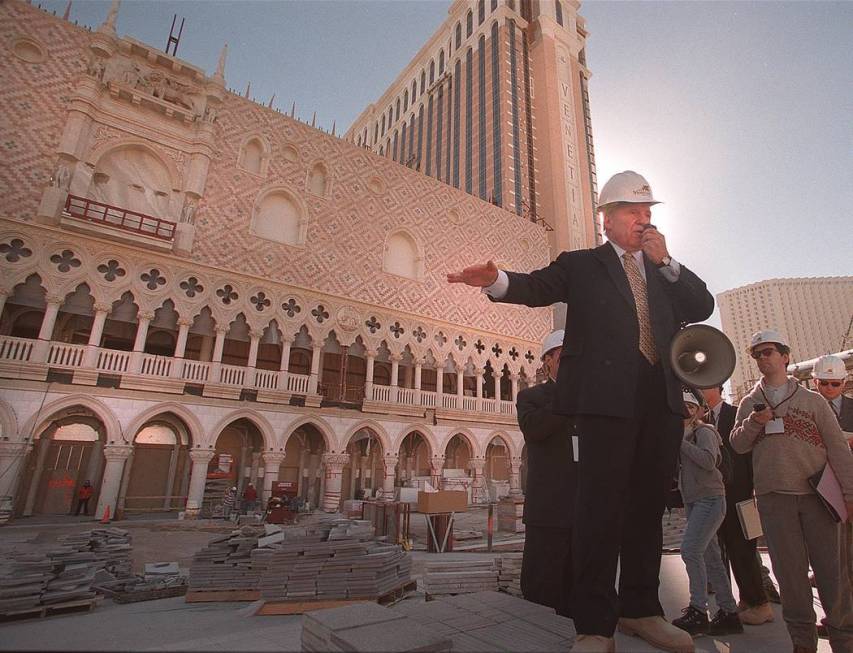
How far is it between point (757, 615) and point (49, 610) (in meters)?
5.68

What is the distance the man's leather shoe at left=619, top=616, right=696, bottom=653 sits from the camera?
1.92 m

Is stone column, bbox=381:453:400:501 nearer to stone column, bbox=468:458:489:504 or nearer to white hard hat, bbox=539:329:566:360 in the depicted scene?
stone column, bbox=468:458:489:504

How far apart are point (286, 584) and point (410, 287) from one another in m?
15.2

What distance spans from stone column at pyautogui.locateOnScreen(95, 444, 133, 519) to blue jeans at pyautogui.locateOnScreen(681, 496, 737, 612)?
43.1ft

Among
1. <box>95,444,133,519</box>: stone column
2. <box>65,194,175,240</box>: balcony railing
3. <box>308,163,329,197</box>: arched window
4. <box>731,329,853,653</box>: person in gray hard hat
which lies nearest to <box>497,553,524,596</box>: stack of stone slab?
<box>731,329,853,653</box>: person in gray hard hat

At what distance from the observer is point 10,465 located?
10.4m

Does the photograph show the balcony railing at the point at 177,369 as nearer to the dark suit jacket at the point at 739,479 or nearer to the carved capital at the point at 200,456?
the carved capital at the point at 200,456

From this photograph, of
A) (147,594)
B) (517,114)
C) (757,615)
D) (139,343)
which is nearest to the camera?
(757,615)

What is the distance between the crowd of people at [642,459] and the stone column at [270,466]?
39.9ft

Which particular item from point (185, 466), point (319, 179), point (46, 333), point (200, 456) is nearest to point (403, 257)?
point (319, 179)

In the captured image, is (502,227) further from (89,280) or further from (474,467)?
(89,280)

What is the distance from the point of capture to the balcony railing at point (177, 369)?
11328mm

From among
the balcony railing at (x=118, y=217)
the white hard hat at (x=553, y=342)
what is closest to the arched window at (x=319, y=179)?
the balcony railing at (x=118, y=217)

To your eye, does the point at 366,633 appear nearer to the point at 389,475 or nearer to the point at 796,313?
the point at 389,475
